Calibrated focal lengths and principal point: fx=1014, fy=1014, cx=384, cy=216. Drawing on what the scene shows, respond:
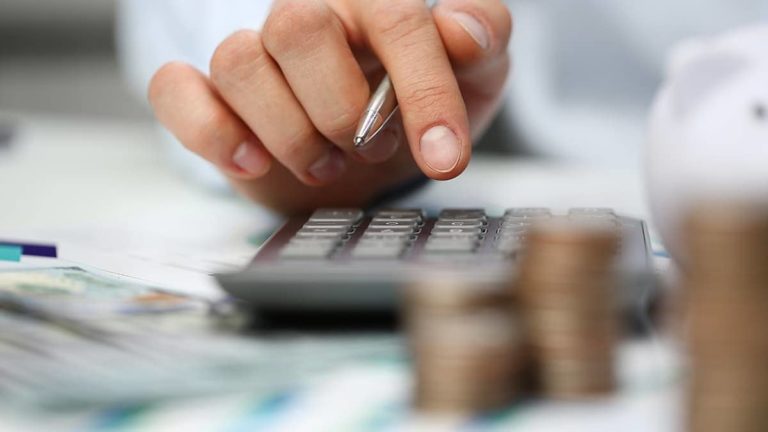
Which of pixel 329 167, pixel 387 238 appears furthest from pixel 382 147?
pixel 387 238

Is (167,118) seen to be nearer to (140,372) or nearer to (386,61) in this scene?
(386,61)

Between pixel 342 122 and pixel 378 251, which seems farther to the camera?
pixel 342 122

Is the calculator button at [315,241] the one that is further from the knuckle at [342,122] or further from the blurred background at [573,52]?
the blurred background at [573,52]

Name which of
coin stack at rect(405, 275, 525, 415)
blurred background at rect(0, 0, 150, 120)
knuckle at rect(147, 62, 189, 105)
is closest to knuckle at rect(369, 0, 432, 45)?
knuckle at rect(147, 62, 189, 105)

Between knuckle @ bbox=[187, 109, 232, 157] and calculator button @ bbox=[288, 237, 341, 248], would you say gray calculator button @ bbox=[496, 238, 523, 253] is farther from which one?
knuckle @ bbox=[187, 109, 232, 157]

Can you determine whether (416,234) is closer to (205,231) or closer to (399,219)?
(399,219)

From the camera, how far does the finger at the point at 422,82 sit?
367 mm

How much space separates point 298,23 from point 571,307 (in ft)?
0.76

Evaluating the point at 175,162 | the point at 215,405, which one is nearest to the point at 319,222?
the point at 215,405

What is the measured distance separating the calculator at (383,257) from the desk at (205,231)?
0.03 meters

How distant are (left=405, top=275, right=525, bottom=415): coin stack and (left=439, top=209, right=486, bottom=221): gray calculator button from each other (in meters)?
0.16

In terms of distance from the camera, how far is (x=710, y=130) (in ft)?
0.91

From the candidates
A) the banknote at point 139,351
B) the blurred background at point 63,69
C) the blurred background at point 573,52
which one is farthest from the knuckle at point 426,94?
the blurred background at point 63,69

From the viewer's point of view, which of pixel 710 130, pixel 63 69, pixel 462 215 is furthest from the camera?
pixel 63 69
